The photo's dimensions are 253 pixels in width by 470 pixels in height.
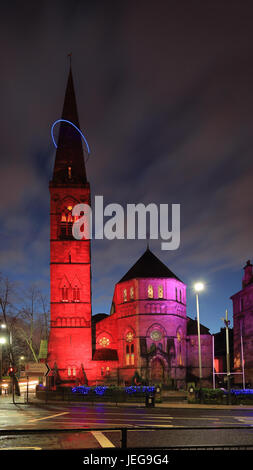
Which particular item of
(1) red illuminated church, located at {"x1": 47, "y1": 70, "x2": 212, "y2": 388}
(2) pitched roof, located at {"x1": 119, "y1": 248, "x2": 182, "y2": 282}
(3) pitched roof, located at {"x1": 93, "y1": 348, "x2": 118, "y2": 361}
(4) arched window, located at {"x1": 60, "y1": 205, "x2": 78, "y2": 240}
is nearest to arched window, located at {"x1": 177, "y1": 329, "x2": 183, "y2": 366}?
(1) red illuminated church, located at {"x1": 47, "y1": 70, "x2": 212, "y2": 388}

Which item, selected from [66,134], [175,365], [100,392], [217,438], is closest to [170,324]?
[175,365]

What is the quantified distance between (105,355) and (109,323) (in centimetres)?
503

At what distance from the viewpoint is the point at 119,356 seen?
211ft

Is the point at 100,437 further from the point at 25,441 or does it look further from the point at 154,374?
the point at 154,374

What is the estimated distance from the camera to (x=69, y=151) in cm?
6950

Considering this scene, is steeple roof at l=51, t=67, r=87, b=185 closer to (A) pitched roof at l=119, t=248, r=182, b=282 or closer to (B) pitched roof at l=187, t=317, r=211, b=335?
(A) pitched roof at l=119, t=248, r=182, b=282

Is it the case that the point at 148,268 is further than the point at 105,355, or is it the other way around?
the point at 148,268

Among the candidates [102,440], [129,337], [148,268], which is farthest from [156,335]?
[102,440]

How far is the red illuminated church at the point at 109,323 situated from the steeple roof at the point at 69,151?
20cm

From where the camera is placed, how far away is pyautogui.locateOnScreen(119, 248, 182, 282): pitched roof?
66438 mm

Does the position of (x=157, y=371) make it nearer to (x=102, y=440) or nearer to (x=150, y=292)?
(x=150, y=292)

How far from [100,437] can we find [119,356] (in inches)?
1921

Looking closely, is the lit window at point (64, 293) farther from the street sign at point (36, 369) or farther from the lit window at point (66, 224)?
the street sign at point (36, 369)

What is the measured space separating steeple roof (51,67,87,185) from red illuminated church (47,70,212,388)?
0.20 metres
